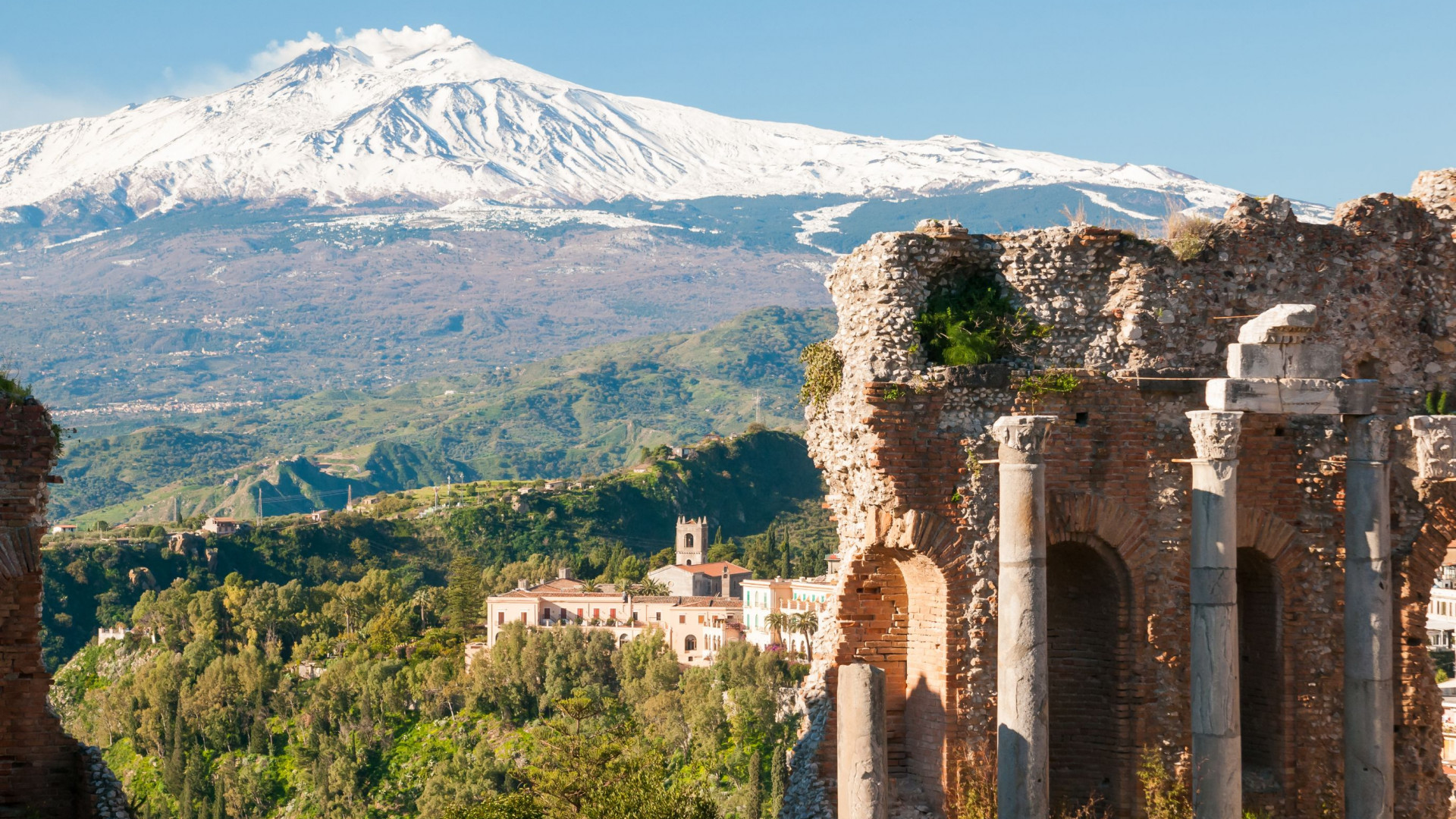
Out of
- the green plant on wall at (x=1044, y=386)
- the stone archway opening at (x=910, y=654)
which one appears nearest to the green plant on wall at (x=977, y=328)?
the green plant on wall at (x=1044, y=386)

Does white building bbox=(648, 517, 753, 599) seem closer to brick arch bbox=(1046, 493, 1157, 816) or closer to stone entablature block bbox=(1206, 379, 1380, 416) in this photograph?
brick arch bbox=(1046, 493, 1157, 816)

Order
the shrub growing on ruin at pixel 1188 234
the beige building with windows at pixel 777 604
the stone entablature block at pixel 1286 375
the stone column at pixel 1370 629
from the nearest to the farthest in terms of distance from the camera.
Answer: the stone entablature block at pixel 1286 375
the stone column at pixel 1370 629
the shrub growing on ruin at pixel 1188 234
the beige building with windows at pixel 777 604

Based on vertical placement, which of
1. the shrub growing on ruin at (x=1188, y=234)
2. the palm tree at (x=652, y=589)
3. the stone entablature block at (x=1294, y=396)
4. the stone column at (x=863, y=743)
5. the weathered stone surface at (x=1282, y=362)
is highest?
the shrub growing on ruin at (x=1188, y=234)

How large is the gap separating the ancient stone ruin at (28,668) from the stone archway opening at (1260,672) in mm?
11029

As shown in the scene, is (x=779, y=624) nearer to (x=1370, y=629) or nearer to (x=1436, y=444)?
(x=1436, y=444)

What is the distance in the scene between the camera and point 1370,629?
16.1 metres

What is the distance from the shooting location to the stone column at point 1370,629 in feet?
52.6

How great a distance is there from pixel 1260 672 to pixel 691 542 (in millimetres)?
143351

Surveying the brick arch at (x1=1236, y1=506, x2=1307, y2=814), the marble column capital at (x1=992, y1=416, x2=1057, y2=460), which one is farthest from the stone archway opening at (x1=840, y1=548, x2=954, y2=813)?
the brick arch at (x1=1236, y1=506, x2=1307, y2=814)

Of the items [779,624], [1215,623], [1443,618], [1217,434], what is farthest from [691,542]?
[1217,434]

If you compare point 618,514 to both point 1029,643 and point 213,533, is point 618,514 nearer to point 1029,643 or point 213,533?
point 213,533

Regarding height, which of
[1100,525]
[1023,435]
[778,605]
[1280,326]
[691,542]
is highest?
[691,542]

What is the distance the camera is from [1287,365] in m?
16.1

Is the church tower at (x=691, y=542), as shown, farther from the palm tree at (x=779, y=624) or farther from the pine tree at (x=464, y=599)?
the palm tree at (x=779, y=624)
